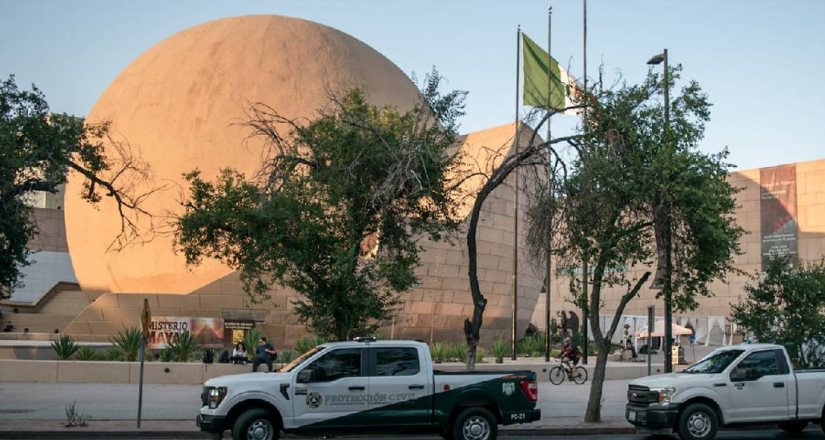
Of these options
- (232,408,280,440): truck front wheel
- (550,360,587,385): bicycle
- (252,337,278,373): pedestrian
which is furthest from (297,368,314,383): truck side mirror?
(550,360,587,385): bicycle

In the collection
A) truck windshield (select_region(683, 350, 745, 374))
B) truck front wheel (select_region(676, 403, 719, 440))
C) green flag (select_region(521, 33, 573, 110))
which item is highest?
green flag (select_region(521, 33, 573, 110))

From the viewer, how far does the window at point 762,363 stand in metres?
14.8

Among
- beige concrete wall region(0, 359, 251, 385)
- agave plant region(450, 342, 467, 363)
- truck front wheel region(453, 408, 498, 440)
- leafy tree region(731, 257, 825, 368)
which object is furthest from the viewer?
agave plant region(450, 342, 467, 363)

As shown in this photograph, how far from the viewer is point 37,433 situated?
1477 cm

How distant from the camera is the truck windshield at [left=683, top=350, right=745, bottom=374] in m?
15.0

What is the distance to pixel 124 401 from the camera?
1980 centimetres

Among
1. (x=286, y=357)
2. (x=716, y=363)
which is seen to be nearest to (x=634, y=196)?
(x=716, y=363)

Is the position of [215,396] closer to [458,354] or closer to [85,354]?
[85,354]

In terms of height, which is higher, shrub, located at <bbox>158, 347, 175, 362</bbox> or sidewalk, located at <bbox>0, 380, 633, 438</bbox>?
shrub, located at <bbox>158, 347, 175, 362</bbox>

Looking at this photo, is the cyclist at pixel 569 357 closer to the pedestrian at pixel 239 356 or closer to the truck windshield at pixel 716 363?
the pedestrian at pixel 239 356

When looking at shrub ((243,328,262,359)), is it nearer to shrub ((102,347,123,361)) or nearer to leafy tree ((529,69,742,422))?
shrub ((102,347,123,361))

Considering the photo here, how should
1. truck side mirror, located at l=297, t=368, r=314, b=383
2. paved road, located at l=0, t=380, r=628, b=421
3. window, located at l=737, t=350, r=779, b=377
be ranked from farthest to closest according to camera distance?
paved road, located at l=0, t=380, r=628, b=421 → window, located at l=737, t=350, r=779, b=377 → truck side mirror, located at l=297, t=368, r=314, b=383

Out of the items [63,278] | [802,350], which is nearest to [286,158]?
[802,350]

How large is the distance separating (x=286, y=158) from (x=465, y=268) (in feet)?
57.7
